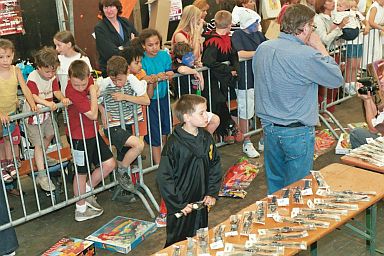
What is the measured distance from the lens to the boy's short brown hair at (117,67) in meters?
5.62

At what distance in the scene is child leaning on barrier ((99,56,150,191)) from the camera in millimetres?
5664

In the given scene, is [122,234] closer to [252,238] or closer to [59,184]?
[59,184]

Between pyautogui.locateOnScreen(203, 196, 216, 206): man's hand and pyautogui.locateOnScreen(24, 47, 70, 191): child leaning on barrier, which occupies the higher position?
pyautogui.locateOnScreen(24, 47, 70, 191): child leaning on barrier

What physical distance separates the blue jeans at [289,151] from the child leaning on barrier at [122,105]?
1515 millimetres

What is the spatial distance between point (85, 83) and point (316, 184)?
2.50 metres

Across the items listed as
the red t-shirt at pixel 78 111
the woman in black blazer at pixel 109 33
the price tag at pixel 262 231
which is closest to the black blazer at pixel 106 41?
the woman in black blazer at pixel 109 33

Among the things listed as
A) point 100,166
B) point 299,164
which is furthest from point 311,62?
point 100,166

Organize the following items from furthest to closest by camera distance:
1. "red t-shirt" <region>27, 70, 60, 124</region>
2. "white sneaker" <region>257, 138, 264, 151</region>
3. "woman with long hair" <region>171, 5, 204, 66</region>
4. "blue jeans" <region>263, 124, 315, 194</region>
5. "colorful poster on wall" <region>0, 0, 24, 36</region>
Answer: "colorful poster on wall" <region>0, 0, 24, 36</region> → "white sneaker" <region>257, 138, 264, 151</region> → "woman with long hair" <region>171, 5, 204, 66</region> → "red t-shirt" <region>27, 70, 60, 124</region> → "blue jeans" <region>263, 124, 315, 194</region>

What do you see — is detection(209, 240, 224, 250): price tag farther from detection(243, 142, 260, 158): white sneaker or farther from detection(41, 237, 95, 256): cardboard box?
detection(243, 142, 260, 158): white sneaker

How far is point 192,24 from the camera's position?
23.3 ft

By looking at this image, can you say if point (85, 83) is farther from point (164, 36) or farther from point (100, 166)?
point (164, 36)

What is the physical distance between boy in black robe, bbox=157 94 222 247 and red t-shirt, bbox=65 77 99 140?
1474 mm

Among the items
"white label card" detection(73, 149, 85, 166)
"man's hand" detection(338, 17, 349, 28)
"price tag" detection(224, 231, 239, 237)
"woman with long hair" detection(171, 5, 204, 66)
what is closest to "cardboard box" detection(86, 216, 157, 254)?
"white label card" detection(73, 149, 85, 166)

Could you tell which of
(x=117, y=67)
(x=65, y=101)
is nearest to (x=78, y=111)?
(x=65, y=101)
